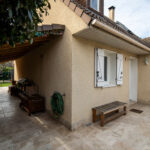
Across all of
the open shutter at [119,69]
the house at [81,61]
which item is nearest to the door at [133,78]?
the house at [81,61]

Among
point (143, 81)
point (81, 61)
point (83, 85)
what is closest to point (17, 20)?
point (81, 61)

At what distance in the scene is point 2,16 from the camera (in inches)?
53.1

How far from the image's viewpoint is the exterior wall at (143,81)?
6.19 meters

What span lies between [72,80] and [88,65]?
92 centimetres

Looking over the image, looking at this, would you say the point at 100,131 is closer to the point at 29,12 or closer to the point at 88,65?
the point at 88,65

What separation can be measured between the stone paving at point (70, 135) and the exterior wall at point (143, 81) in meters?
2.75

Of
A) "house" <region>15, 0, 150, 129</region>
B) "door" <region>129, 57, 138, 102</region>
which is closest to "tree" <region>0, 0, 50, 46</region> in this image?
"house" <region>15, 0, 150, 129</region>

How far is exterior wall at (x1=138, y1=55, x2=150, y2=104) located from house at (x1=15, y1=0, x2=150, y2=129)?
6.34ft

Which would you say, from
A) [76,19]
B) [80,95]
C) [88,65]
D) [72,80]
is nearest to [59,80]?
[72,80]

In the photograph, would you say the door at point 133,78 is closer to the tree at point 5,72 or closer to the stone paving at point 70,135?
the stone paving at point 70,135

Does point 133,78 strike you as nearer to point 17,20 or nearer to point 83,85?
point 83,85

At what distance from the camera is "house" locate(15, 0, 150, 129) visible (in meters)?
3.14

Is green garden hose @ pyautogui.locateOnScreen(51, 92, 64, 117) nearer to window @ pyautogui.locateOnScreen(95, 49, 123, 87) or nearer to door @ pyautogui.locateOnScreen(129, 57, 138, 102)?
window @ pyautogui.locateOnScreen(95, 49, 123, 87)

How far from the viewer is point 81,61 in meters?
3.53
